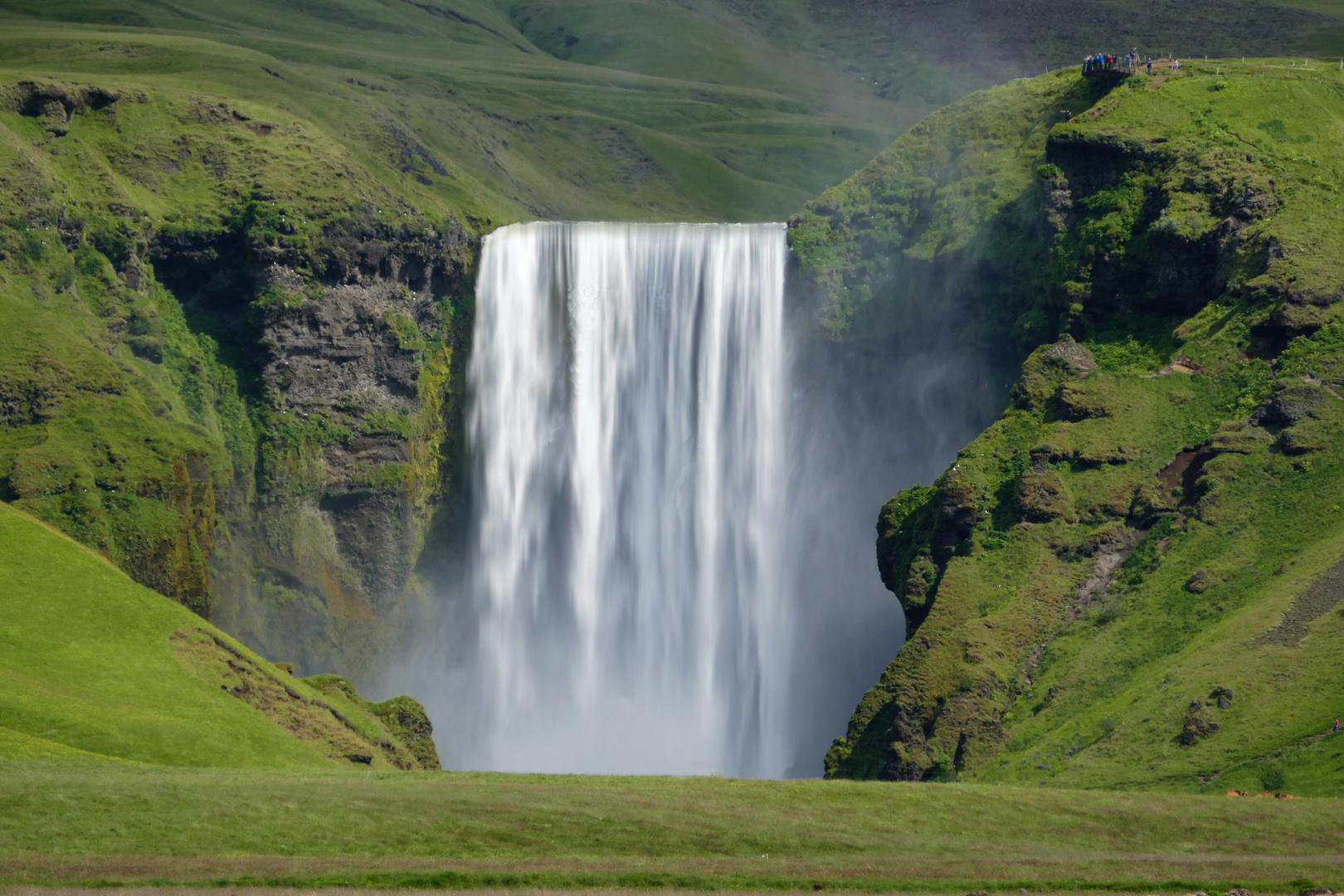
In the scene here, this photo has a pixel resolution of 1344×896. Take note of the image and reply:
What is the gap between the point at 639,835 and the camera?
3338 cm

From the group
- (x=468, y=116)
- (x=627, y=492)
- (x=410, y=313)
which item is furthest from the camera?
(x=468, y=116)

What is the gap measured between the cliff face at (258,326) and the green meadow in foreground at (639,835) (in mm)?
34070

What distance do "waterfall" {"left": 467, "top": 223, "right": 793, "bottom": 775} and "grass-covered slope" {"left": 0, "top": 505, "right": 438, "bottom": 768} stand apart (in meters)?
26.3

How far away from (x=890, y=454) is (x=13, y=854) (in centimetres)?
5816

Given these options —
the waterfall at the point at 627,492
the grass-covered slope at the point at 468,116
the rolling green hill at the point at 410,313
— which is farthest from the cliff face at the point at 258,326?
the grass-covered slope at the point at 468,116

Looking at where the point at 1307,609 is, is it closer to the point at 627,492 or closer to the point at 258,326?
the point at 627,492

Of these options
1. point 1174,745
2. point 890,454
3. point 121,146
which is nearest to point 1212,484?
point 1174,745

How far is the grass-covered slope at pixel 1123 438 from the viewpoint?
47.0 meters

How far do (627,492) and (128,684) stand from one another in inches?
1640

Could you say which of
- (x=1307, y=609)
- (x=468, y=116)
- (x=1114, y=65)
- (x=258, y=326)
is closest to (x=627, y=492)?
(x=258, y=326)

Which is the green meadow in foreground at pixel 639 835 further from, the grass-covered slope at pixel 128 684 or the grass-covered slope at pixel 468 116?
the grass-covered slope at pixel 468 116

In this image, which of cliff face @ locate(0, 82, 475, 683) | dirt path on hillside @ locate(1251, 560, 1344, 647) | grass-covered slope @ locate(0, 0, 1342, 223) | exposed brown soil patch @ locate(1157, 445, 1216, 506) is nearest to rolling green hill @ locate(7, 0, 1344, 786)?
cliff face @ locate(0, 82, 475, 683)

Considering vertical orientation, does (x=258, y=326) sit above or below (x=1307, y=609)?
above

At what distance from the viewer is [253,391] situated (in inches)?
3194
